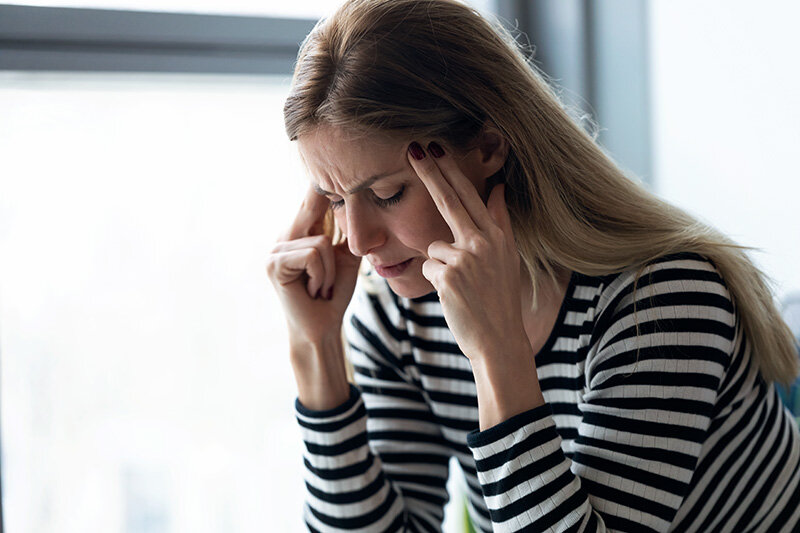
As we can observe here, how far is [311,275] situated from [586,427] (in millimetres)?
437

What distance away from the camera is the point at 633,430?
2.79 ft

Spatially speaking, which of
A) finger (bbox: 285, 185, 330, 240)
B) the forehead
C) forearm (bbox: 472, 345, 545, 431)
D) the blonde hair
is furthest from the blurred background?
forearm (bbox: 472, 345, 545, 431)

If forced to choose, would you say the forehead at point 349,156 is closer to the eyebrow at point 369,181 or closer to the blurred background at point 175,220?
the eyebrow at point 369,181

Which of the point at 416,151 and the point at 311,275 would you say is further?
the point at 311,275

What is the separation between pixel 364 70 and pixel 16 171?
78cm

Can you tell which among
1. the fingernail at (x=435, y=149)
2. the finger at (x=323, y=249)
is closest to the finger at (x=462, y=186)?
the fingernail at (x=435, y=149)

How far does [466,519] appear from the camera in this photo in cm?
154

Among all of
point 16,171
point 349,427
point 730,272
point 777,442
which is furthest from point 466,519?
point 16,171

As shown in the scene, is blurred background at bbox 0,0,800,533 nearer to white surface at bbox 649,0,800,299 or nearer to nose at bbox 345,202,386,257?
white surface at bbox 649,0,800,299

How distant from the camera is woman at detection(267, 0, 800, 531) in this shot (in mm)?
848

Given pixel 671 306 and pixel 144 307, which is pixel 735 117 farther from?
pixel 144 307

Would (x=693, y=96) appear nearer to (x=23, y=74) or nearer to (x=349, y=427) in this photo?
(x=349, y=427)

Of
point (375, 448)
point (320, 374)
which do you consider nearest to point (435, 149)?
point (320, 374)

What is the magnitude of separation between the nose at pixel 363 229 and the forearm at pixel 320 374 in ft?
0.77
